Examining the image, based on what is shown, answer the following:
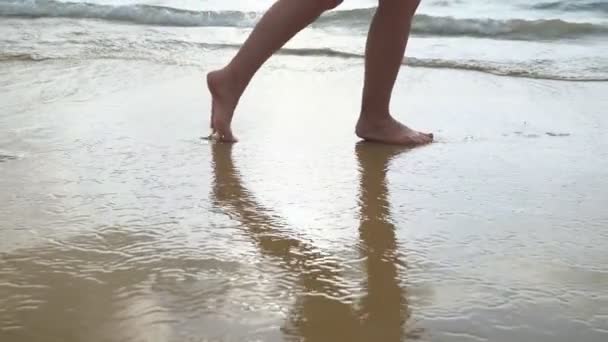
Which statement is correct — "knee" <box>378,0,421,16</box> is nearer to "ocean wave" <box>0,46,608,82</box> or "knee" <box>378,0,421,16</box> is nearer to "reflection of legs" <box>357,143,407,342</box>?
"reflection of legs" <box>357,143,407,342</box>

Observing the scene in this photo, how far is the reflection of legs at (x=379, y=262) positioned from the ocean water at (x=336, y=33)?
202 centimetres

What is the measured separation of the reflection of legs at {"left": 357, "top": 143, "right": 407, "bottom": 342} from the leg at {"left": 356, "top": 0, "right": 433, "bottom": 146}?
0.31 metres

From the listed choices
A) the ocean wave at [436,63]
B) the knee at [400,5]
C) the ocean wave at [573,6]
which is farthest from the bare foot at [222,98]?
the ocean wave at [573,6]

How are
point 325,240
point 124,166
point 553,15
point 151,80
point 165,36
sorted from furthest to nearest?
point 553,15, point 165,36, point 151,80, point 124,166, point 325,240

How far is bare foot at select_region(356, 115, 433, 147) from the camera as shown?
2182 millimetres

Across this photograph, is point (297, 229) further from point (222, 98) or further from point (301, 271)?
point (222, 98)

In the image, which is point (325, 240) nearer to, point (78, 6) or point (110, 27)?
point (110, 27)

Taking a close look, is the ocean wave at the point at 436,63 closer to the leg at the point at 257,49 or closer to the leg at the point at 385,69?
the leg at the point at 385,69

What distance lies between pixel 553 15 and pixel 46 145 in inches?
182

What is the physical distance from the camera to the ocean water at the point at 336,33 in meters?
3.93

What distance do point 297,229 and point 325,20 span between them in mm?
4331

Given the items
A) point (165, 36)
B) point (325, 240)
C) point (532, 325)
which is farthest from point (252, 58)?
point (165, 36)

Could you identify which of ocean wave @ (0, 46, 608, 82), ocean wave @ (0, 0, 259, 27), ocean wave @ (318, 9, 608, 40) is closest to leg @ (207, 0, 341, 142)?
ocean wave @ (0, 46, 608, 82)

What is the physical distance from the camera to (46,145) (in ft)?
6.63
